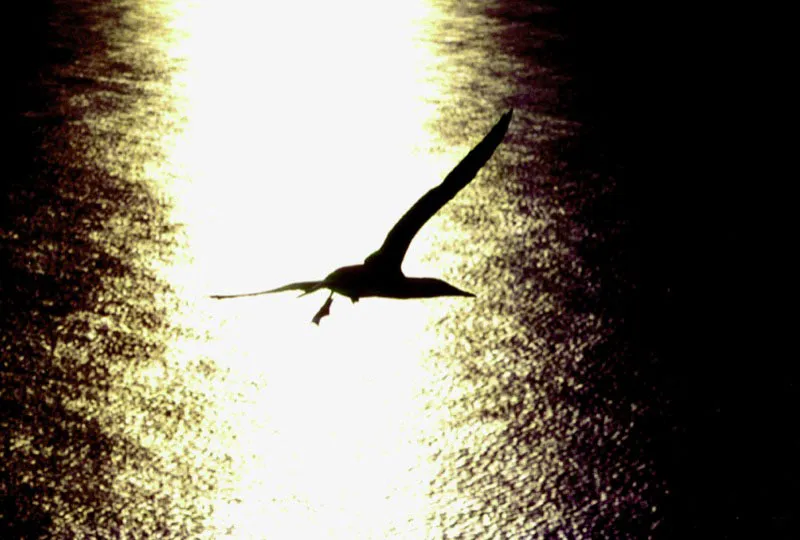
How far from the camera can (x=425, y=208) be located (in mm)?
448

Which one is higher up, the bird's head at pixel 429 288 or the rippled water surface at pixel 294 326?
the bird's head at pixel 429 288

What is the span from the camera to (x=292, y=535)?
5.48 feet

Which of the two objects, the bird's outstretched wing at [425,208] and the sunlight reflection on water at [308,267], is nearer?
the bird's outstretched wing at [425,208]

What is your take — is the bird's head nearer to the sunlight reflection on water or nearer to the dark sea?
the sunlight reflection on water

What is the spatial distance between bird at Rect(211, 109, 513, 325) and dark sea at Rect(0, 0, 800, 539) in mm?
1292

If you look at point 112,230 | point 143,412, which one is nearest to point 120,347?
point 143,412

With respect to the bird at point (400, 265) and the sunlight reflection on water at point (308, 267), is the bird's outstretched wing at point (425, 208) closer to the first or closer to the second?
the bird at point (400, 265)

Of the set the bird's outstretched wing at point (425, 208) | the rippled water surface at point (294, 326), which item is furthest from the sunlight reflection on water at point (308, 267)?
the bird's outstretched wing at point (425, 208)

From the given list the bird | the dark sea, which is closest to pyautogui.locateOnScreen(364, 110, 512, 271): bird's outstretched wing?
the bird

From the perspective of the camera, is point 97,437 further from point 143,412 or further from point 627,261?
point 627,261

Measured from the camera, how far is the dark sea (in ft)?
5.84

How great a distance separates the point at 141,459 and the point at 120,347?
359 mm

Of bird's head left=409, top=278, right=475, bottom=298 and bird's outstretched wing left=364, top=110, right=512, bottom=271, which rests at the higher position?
bird's outstretched wing left=364, top=110, right=512, bottom=271

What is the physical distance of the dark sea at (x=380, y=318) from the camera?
5.84 feet
